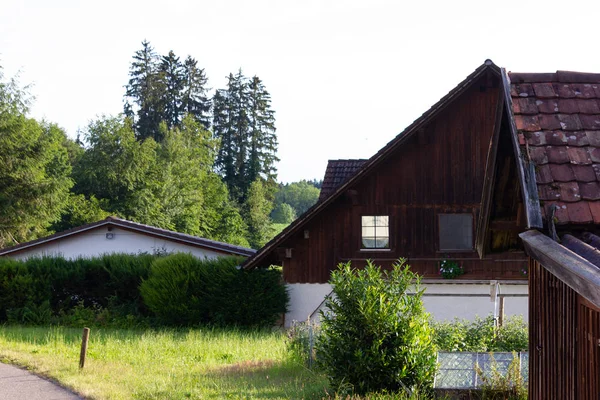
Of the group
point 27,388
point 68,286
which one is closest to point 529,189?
point 27,388

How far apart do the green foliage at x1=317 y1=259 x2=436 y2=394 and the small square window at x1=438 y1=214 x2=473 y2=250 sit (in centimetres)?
1265

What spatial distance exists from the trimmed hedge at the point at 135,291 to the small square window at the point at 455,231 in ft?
17.6

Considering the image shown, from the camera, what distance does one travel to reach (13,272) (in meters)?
27.5

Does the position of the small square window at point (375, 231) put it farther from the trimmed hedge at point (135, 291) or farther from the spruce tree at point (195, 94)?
the spruce tree at point (195, 94)

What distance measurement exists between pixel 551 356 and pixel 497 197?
76.9 inches

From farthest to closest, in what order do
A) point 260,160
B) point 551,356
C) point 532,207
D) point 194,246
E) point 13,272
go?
point 260,160 < point 194,246 < point 13,272 < point 551,356 < point 532,207

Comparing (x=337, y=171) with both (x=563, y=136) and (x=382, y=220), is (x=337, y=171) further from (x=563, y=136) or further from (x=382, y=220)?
(x=563, y=136)

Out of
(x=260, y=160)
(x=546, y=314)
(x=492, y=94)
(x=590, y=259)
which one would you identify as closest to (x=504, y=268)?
(x=492, y=94)

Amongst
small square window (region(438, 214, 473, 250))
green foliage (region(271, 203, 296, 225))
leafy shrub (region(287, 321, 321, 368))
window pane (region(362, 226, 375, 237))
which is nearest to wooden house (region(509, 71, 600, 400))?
leafy shrub (region(287, 321, 321, 368))

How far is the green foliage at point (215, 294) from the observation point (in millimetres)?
25766

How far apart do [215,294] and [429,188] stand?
7.50 metres

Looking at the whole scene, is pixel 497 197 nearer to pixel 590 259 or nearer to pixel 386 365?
pixel 590 259

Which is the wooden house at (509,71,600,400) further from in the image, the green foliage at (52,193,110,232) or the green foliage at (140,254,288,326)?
the green foliage at (52,193,110,232)

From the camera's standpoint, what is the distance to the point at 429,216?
83.0 ft
